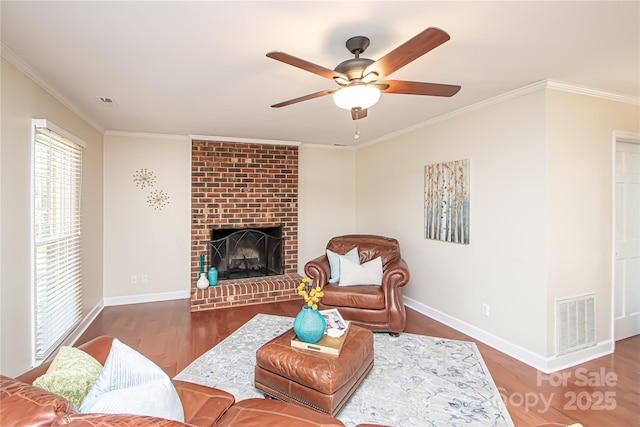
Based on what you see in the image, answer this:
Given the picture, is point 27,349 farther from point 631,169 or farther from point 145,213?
point 631,169

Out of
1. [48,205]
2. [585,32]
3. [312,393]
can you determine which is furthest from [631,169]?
[48,205]

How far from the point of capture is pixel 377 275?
3.51m

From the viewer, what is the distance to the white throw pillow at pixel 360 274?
3.49 m

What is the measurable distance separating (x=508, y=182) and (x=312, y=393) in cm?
246

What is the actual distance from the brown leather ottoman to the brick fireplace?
86.7 inches

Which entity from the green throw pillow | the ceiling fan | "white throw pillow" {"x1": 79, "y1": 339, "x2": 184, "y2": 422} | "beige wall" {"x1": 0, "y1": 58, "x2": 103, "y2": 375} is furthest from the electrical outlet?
"beige wall" {"x1": 0, "y1": 58, "x2": 103, "y2": 375}

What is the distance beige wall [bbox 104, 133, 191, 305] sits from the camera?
13.9 feet

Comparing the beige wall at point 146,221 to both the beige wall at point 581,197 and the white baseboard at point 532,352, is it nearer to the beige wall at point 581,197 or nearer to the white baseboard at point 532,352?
the white baseboard at point 532,352

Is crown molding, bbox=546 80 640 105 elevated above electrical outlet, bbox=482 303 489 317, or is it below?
above

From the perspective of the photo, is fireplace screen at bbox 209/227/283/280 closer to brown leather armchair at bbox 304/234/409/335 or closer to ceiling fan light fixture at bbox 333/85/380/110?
brown leather armchair at bbox 304/234/409/335

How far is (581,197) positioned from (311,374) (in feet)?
8.97

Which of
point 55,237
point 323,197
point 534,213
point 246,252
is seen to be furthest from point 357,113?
point 246,252

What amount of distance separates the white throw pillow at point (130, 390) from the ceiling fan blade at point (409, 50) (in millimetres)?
1715

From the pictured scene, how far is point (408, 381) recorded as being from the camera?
2369 mm
